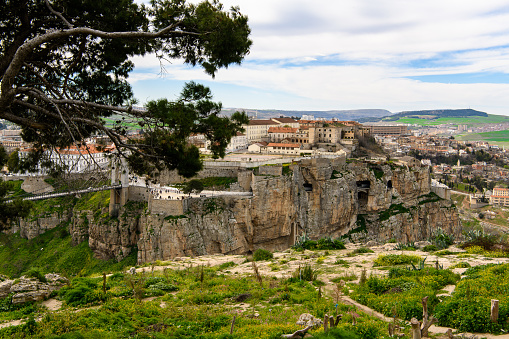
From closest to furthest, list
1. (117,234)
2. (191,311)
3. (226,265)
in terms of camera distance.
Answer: (191,311) < (226,265) < (117,234)

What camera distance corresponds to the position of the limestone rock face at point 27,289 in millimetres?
9367

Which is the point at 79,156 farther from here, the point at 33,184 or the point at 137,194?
the point at 33,184

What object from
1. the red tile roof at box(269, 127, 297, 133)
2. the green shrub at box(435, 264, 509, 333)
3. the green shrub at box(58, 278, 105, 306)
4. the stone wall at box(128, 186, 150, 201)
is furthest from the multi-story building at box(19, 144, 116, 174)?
the red tile roof at box(269, 127, 297, 133)

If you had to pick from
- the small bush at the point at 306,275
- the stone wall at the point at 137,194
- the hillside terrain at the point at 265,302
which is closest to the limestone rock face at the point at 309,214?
the stone wall at the point at 137,194

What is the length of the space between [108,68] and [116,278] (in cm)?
640

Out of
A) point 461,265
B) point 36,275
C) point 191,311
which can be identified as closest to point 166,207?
point 36,275

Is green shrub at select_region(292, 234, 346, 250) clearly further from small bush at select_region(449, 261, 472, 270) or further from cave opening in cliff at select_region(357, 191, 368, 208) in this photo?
cave opening in cliff at select_region(357, 191, 368, 208)

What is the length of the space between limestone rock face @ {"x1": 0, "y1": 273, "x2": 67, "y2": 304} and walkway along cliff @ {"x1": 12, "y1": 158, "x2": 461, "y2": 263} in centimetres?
1384

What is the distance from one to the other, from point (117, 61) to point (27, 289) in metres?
6.24

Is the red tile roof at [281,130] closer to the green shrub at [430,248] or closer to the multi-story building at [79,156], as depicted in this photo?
the green shrub at [430,248]

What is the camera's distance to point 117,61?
1060 centimetres

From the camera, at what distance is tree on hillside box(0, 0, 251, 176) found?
8.74 metres

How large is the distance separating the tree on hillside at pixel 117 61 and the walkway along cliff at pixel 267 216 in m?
15.1

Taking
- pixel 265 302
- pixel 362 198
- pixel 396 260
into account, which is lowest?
pixel 362 198
